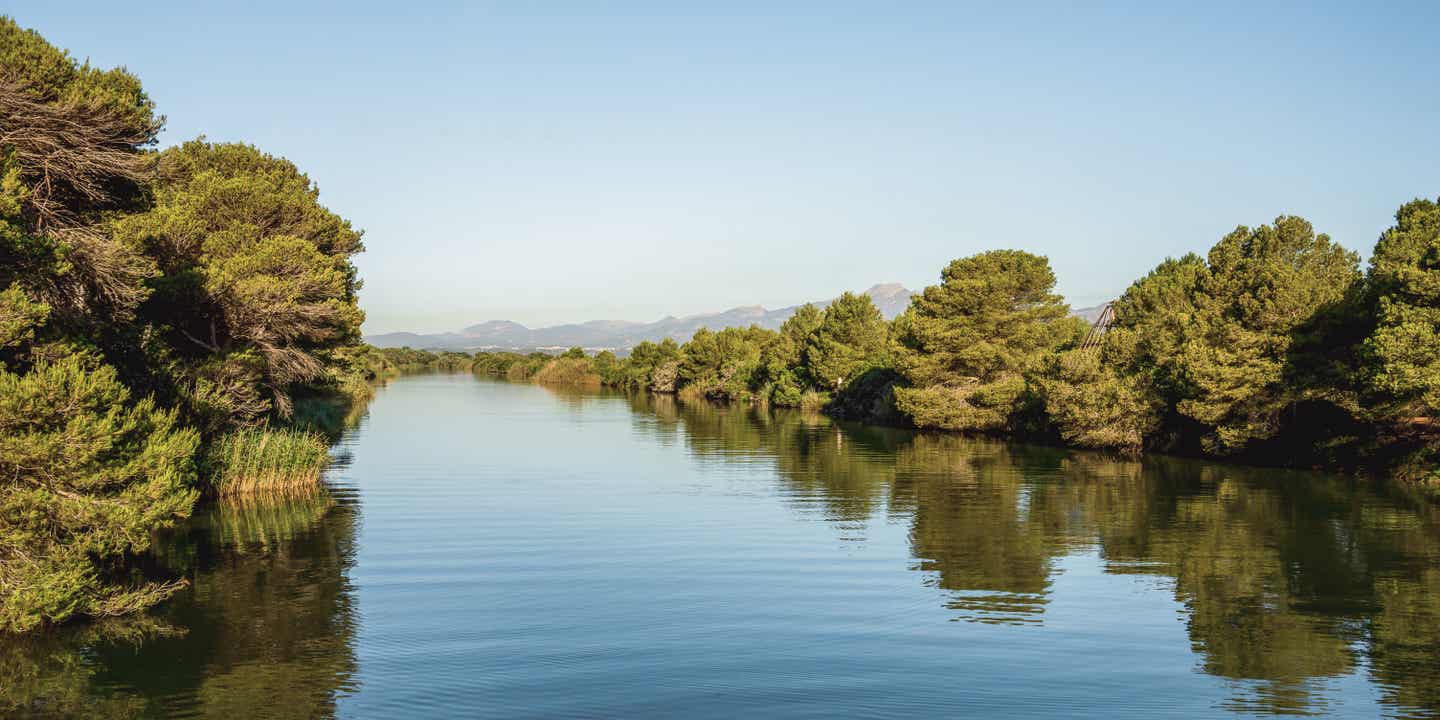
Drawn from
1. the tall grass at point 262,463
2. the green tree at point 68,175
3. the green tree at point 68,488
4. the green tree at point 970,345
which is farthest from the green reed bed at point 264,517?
the green tree at point 970,345

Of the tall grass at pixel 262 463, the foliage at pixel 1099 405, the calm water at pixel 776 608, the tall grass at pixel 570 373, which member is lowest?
the calm water at pixel 776 608

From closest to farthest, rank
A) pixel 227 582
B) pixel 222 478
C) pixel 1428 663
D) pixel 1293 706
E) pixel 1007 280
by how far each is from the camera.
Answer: pixel 1293 706, pixel 1428 663, pixel 227 582, pixel 222 478, pixel 1007 280

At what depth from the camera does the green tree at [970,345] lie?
52.3 meters

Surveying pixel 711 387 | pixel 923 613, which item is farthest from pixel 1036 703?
pixel 711 387

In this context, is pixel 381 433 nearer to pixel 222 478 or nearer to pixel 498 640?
pixel 222 478

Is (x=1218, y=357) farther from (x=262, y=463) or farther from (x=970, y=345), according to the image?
(x=262, y=463)

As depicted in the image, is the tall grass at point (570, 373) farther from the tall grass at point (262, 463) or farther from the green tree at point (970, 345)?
the tall grass at point (262, 463)

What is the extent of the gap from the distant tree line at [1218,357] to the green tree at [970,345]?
3.5 inches

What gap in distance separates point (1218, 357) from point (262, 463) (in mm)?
32041

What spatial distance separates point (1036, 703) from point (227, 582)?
12.6m

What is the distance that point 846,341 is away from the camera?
81.2 m

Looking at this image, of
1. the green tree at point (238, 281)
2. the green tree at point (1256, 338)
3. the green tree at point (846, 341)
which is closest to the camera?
the green tree at point (238, 281)

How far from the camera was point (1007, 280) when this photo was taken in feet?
181

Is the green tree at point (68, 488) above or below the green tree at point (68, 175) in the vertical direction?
below
